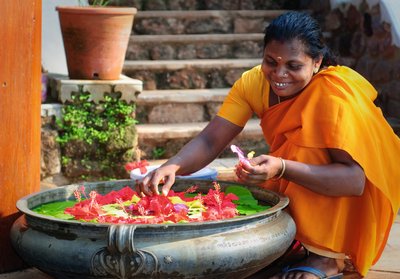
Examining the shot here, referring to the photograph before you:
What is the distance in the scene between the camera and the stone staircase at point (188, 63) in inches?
190

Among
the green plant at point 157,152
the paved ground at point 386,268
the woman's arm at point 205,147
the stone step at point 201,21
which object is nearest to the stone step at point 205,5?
the stone step at point 201,21

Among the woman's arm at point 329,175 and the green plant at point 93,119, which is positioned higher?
the woman's arm at point 329,175

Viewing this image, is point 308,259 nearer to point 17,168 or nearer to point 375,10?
point 17,168

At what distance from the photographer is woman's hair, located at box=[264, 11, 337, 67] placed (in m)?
2.65

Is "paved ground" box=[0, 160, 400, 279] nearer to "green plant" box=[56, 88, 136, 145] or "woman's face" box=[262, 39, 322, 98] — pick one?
"woman's face" box=[262, 39, 322, 98]

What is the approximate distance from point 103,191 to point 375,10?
2.91 metres

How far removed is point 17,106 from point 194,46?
303 cm

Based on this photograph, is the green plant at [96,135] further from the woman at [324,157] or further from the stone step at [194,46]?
the woman at [324,157]

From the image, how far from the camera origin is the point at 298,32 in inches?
104

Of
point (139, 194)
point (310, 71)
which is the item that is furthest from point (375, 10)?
point (139, 194)

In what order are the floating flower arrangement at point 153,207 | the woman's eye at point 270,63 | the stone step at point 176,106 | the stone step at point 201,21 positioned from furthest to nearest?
1. the stone step at point 201,21
2. the stone step at point 176,106
3. the woman's eye at point 270,63
4. the floating flower arrangement at point 153,207

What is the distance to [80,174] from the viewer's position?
4.57 m

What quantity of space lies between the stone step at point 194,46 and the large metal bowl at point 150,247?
3.29 meters

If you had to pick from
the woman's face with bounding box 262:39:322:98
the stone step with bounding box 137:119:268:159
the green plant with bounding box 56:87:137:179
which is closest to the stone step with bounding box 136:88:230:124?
the stone step with bounding box 137:119:268:159
